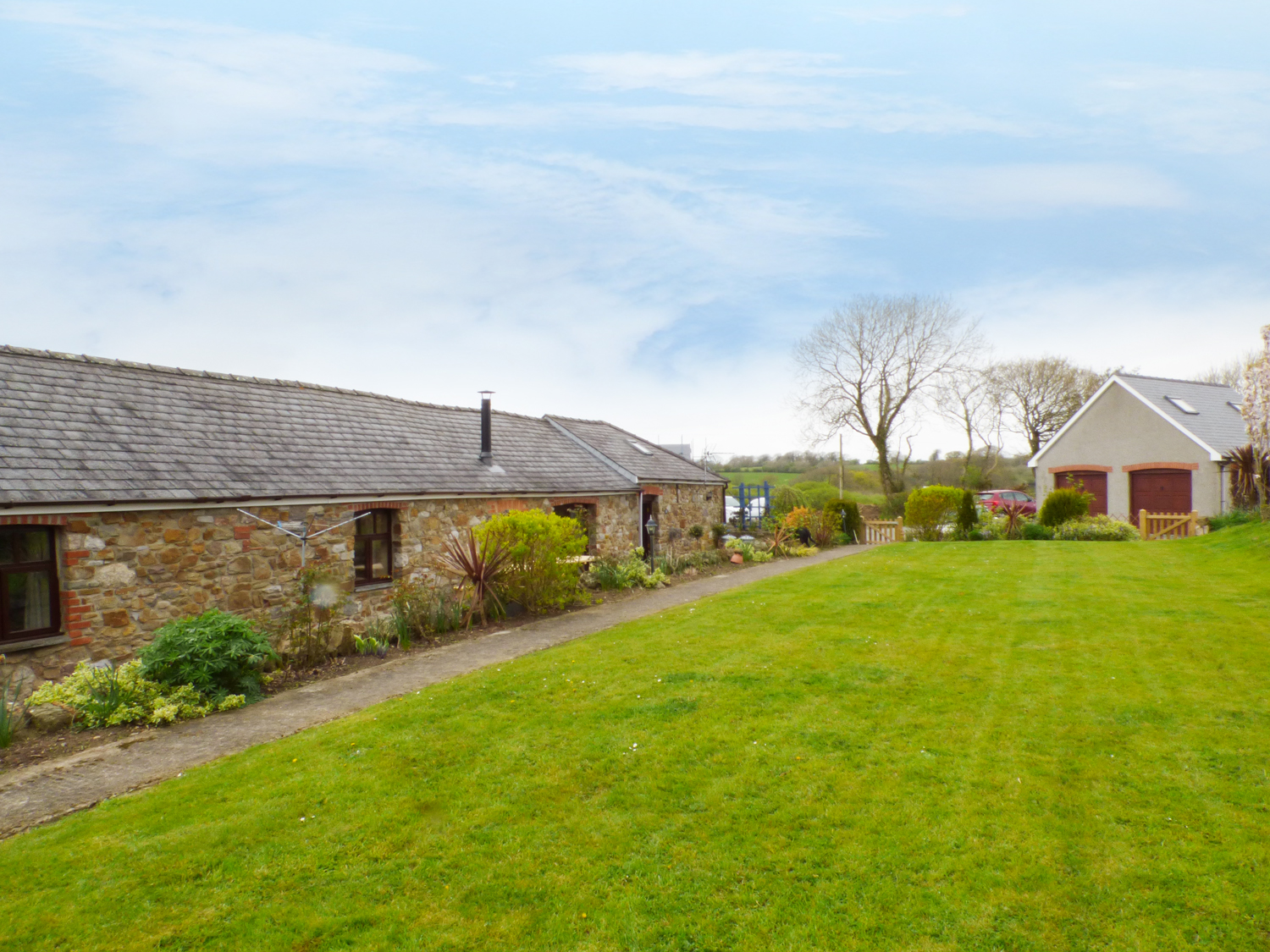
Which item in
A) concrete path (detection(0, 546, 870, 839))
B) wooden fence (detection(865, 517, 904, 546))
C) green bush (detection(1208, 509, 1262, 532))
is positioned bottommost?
concrete path (detection(0, 546, 870, 839))

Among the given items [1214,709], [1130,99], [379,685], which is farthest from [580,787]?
[1130,99]

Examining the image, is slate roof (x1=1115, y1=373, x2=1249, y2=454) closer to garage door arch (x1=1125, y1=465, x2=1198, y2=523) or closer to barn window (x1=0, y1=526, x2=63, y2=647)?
garage door arch (x1=1125, y1=465, x2=1198, y2=523)

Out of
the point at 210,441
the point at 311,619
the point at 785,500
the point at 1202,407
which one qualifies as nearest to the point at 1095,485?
the point at 1202,407

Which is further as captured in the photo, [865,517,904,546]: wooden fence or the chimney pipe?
[865,517,904,546]: wooden fence

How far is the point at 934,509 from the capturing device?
72.5 feet

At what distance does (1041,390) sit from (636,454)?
31.2 meters

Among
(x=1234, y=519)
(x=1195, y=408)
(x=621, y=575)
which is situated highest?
(x=1195, y=408)

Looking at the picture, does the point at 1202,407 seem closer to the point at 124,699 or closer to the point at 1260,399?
the point at 1260,399

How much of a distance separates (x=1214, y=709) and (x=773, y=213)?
1335 centimetres

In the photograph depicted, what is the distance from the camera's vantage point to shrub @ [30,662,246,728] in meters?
7.02

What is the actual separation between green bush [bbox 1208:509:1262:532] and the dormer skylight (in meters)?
5.73

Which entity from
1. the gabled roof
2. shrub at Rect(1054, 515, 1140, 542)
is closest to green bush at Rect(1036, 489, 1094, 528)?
shrub at Rect(1054, 515, 1140, 542)

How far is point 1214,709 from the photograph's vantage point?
234 inches

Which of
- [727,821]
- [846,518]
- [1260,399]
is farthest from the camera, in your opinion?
[846,518]
